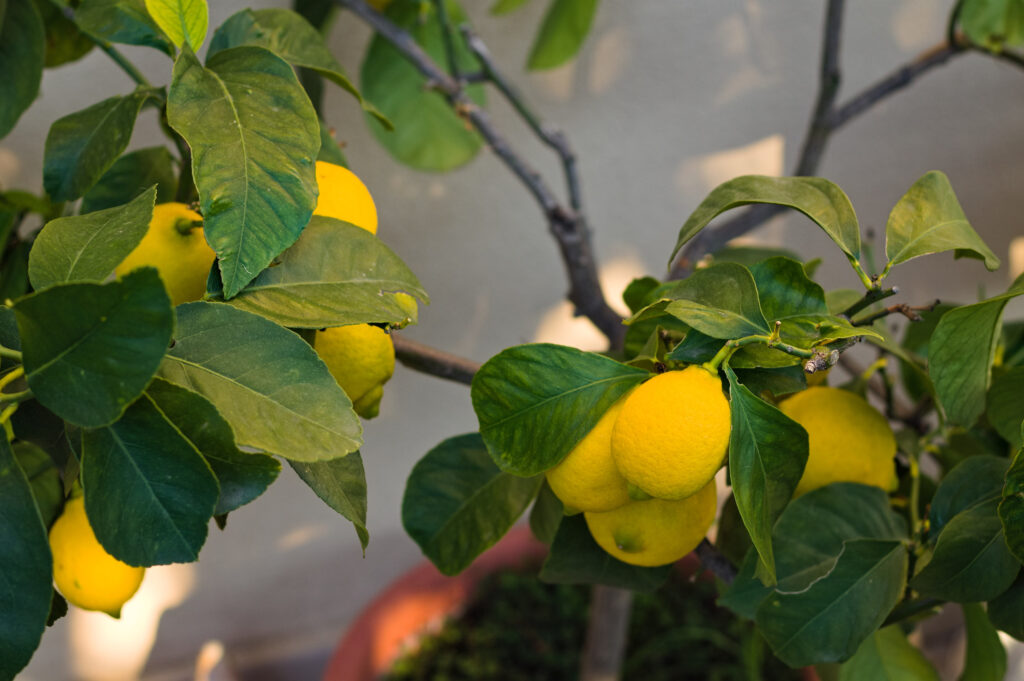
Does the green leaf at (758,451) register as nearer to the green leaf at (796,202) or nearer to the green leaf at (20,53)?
the green leaf at (796,202)

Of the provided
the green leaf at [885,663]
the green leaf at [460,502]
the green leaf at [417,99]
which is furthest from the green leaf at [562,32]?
the green leaf at [885,663]

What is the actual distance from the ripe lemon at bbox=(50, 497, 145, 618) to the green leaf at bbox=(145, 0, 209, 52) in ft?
0.70

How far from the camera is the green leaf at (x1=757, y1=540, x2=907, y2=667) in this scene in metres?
0.33

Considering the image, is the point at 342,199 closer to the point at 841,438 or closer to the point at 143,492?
the point at 143,492

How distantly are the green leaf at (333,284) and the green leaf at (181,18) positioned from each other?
0.10 m

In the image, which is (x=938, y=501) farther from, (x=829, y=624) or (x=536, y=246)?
(x=536, y=246)

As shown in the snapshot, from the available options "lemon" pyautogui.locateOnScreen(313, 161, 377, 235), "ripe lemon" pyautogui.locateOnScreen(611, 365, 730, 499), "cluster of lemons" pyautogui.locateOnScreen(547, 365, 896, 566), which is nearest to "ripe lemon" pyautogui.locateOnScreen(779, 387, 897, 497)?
"cluster of lemons" pyautogui.locateOnScreen(547, 365, 896, 566)

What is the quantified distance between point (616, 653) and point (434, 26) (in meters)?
0.62

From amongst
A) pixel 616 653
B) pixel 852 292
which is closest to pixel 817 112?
pixel 852 292

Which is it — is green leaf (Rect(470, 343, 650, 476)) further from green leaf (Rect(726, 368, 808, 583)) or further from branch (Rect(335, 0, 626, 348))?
branch (Rect(335, 0, 626, 348))

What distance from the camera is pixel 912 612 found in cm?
37

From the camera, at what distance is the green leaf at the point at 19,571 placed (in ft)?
0.78

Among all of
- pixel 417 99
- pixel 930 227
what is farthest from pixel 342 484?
pixel 417 99

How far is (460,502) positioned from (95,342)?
0.22 meters
